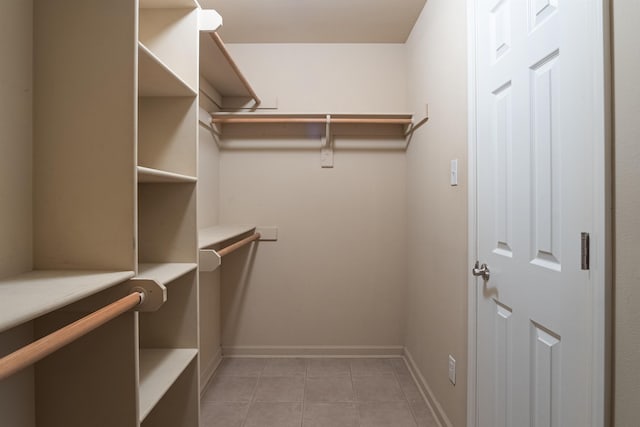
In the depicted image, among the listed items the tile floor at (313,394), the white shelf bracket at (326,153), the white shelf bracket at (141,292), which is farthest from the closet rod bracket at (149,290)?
the white shelf bracket at (326,153)

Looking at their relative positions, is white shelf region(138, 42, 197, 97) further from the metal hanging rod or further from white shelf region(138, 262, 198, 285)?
the metal hanging rod

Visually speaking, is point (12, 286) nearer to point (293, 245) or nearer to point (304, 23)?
point (293, 245)

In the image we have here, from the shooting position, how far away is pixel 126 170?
925mm

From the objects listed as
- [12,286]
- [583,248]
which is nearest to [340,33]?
[583,248]

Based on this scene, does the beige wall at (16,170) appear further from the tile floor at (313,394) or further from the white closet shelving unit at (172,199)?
the tile floor at (313,394)

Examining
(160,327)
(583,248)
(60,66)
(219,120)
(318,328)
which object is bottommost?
(318,328)

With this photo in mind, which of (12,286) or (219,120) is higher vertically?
(219,120)

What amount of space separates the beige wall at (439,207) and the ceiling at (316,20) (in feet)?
0.55

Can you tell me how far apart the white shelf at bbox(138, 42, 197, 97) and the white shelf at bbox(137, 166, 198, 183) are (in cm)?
32

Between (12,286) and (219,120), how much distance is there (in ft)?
6.28

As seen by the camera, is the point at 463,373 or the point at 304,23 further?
the point at 304,23

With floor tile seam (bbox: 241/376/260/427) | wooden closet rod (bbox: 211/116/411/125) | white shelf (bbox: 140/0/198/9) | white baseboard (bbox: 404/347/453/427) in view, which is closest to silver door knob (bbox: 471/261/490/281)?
white baseboard (bbox: 404/347/453/427)

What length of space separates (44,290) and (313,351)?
223cm

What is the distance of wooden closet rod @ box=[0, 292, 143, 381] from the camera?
0.51m
